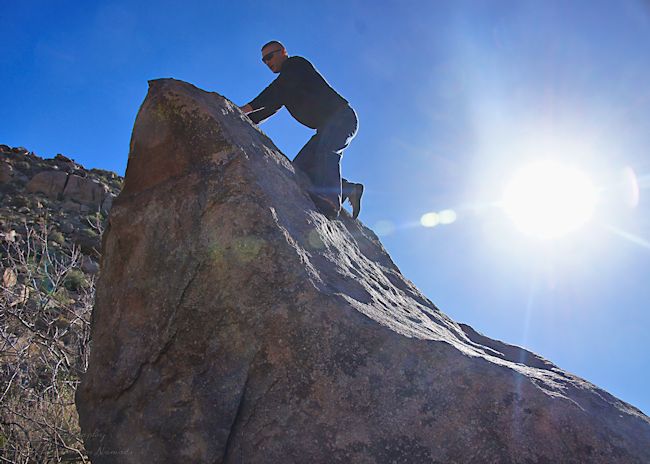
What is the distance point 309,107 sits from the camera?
379 centimetres

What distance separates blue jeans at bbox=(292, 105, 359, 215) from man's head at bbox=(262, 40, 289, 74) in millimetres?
578

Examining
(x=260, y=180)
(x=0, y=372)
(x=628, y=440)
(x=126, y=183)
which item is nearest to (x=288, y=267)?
(x=260, y=180)

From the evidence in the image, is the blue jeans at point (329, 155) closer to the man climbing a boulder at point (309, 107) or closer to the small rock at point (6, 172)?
the man climbing a boulder at point (309, 107)

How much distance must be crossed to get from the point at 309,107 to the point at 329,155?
51cm

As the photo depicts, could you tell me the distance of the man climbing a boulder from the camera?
11.6ft

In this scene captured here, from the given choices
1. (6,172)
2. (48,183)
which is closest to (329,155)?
(48,183)

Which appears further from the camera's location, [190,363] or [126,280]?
[126,280]

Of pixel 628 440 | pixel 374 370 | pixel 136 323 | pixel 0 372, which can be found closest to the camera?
pixel 628 440

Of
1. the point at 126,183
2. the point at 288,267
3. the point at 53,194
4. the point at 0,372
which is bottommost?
the point at 0,372

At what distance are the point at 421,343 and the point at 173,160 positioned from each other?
148 centimetres

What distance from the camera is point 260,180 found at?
8.23 feet

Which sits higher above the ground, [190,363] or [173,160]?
[173,160]

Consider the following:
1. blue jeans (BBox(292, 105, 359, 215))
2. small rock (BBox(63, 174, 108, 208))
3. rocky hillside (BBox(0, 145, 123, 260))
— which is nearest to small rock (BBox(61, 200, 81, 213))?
rocky hillside (BBox(0, 145, 123, 260))

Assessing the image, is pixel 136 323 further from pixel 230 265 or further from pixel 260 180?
pixel 260 180
